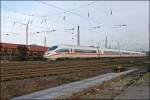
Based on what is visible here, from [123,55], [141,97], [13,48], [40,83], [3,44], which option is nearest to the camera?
[141,97]

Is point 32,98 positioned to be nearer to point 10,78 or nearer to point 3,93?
point 3,93

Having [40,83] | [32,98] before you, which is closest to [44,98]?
[32,98]

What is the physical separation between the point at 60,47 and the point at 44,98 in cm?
3564

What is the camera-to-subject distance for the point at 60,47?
48.2m

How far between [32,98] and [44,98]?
49cm

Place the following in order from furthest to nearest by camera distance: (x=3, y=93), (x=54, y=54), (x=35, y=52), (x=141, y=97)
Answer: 1. (x=35, y=52)
2. (x=54, y=54)
3. (x=3, y=93)
4. (x=141, y=97)

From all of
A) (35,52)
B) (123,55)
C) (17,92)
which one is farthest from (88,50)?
(17,92)

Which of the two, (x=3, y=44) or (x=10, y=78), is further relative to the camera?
(x=3, y=44)

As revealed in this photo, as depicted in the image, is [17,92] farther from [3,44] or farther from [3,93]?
[3,44]

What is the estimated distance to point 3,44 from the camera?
5222 cm

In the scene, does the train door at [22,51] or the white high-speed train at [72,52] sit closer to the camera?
the white high-speed train at [72,52]

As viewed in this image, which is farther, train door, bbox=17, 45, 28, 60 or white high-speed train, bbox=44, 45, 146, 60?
train door, bbox=17, 45, 28, 60

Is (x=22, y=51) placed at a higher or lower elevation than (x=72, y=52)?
higher

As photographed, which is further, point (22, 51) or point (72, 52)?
point (22, 51)
